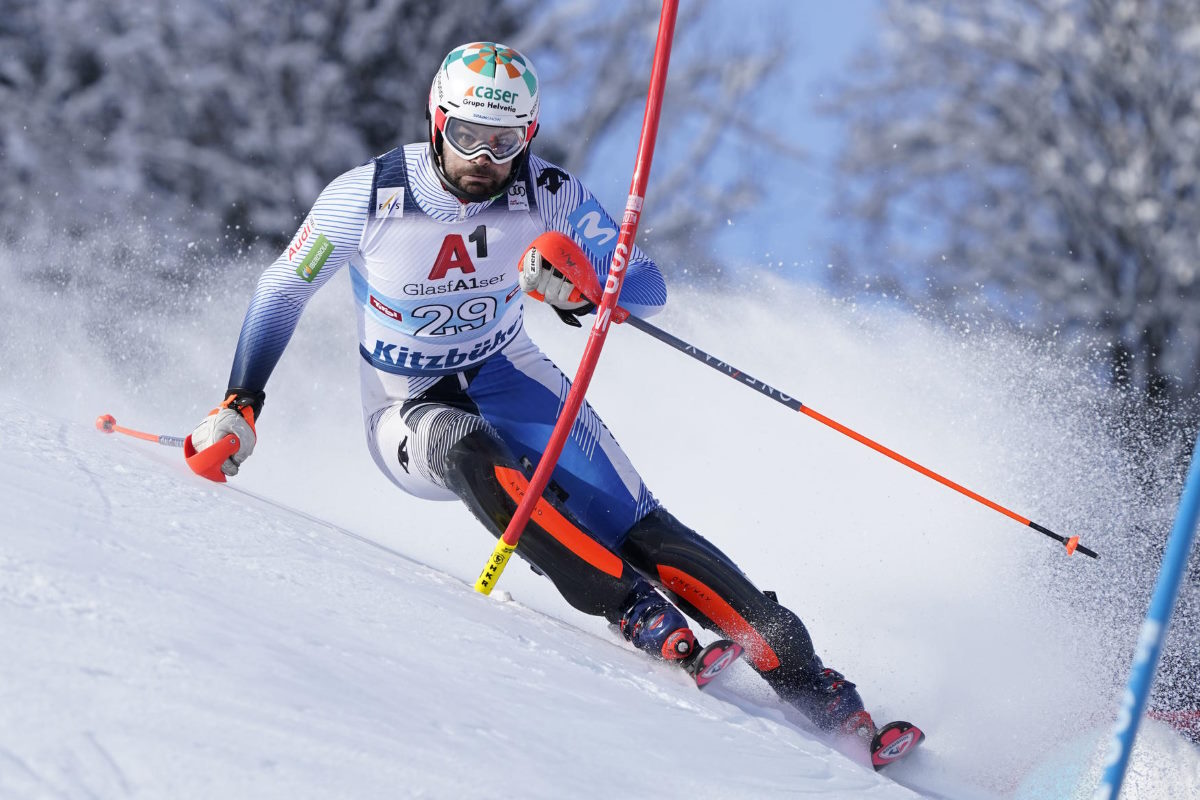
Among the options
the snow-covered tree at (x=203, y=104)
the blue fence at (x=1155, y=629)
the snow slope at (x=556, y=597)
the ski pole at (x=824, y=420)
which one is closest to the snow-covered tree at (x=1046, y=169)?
the snow-covered tree at (x=203, y=104)

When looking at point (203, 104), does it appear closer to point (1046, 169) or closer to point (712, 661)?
point (1046, 169)

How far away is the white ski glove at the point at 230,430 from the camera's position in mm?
3248

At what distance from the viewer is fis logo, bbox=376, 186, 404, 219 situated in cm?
329

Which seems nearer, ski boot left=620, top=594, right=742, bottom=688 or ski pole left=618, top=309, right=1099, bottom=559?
ski boot left=620, top=594, right=742, bottom=688

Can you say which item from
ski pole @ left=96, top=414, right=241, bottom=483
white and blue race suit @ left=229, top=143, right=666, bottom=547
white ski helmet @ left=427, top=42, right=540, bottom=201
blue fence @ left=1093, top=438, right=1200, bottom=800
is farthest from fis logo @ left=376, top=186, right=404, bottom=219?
blue fence @ left=1093, top=438, right=1200, bottom=800

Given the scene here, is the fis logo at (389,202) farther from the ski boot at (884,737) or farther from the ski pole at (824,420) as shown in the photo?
the ski boot at (884,737)

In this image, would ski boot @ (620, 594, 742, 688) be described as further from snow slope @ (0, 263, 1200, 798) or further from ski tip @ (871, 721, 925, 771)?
ski tip @ (871, 721, 925, 771)

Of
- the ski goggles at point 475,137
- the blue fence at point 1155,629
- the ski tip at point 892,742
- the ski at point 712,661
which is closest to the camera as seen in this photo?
the blue fence at point 1155,629

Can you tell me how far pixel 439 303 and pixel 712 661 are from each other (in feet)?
4.11

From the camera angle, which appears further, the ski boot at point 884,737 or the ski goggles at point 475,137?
the ski goggles at point 475,137

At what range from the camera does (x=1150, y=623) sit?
161 centimetres

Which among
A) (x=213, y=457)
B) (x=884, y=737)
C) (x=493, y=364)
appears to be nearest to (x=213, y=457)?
(x=213, y=457)

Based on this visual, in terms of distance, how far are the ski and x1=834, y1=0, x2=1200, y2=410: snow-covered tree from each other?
1452 cm

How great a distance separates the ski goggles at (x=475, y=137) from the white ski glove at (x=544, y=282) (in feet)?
0.96
